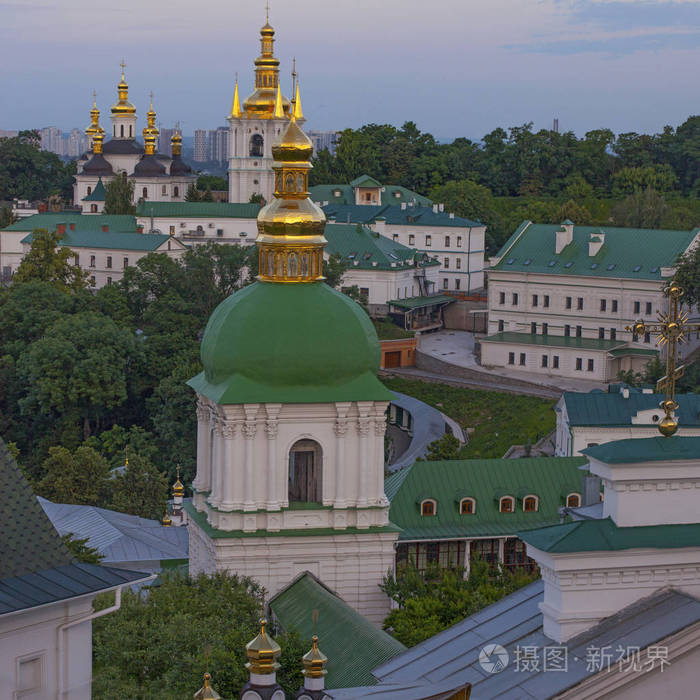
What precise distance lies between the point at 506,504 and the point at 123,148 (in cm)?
9237

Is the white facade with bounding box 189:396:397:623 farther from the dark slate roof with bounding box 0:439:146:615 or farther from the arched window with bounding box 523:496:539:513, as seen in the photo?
the dark slate roof with bounding box 0:439:146:615

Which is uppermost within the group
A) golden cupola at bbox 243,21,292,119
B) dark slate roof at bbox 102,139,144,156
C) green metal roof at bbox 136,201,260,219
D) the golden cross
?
golden cupola at bbox 243,21,292,119

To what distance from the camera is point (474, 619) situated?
1691 centimetres

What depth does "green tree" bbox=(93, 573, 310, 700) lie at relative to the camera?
875 inches

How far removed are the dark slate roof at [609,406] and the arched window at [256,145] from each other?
65.2 meters

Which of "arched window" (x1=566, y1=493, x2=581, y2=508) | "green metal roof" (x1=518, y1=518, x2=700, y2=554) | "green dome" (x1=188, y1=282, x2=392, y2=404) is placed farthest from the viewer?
"arched window" (x1=566, y1=493, x2=581, y2=508)

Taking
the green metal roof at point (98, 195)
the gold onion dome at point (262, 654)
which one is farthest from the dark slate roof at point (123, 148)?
the gold onion dome at point (262, 654)

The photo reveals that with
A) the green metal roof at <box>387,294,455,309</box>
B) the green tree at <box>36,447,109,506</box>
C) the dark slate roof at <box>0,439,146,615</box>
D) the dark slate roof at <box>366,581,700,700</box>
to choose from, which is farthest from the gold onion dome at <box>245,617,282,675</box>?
the green metal roof at <box>387,294,455,309</box>

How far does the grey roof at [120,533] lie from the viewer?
4034 centimetres

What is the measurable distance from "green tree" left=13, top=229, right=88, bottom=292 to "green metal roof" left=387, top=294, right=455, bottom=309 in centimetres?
1700

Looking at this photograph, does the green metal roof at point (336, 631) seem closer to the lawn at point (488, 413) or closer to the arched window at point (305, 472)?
the arched window at point (305, 472)

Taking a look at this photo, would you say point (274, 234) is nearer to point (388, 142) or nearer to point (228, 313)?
point (228, 313)

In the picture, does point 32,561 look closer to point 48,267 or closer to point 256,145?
point 48,267

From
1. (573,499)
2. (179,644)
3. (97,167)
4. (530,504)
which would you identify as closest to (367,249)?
(97,167)
